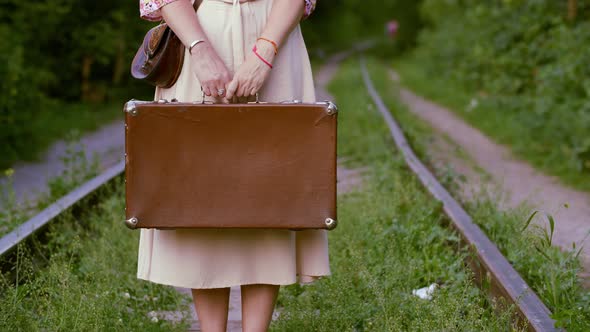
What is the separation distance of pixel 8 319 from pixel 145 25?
14758mm

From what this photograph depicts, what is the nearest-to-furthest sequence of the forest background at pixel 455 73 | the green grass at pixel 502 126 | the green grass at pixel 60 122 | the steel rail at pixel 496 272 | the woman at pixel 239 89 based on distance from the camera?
the woman at pixel 239 89 → the steel rail at pixel 496 272 → the green grass at pixel 502 126 → the forest background at pixel 455 73 → the green grass at pixel 60 122

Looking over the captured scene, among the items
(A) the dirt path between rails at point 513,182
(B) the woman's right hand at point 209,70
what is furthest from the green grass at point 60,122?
(B) the woman's right hand at point 209,70

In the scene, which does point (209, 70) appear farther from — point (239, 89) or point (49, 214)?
point (49, 214)

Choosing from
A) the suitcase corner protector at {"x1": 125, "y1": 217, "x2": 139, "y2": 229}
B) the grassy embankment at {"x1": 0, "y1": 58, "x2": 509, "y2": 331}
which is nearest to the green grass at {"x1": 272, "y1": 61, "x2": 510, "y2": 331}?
the grassy embankment at {"x1": 0, "y1": 58, "x2": 509, "y2": 331}

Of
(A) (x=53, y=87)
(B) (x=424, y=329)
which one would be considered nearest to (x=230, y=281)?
(B) (x=424, y=329)

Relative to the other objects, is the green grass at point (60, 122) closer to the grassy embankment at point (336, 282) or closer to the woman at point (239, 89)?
the grassy embankment at point (336, 282)

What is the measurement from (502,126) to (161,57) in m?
10.5

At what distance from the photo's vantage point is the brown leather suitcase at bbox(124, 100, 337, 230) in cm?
259

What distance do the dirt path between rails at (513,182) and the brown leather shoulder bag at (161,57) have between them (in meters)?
1.82

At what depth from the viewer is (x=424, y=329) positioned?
3.23 m

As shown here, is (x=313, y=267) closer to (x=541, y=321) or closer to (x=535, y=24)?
(x=541, y=321)

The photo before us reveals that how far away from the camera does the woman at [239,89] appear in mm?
2670

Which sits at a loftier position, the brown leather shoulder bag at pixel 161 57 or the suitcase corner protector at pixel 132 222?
the brown leather shoulder bag at pixel 161 57

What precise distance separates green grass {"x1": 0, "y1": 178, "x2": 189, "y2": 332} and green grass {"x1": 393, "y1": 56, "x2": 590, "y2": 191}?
4.21m
